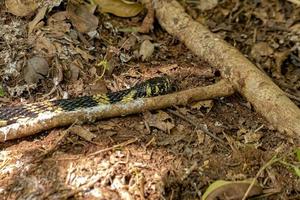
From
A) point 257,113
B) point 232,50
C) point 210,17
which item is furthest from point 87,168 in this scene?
point 210,17

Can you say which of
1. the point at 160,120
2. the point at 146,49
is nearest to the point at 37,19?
the point at 146,49

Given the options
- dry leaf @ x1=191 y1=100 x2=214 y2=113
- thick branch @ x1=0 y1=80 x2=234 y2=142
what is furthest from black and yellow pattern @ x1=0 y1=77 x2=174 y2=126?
dry leaf @ x1=191 y1=100 x2=214 y2=113

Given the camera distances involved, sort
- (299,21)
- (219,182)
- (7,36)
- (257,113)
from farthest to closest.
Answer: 1. (299,21)
2. (7,36)
3. (257,113)
4. (219,182)

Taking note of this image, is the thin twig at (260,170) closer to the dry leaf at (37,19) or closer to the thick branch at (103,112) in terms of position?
the thick branch at (103,112)

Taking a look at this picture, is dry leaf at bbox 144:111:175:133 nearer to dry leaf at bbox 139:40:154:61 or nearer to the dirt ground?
the dirt ground

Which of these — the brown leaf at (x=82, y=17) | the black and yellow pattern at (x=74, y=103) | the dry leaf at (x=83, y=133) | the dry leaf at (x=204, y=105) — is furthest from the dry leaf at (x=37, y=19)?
the dry leaf at (x=204, y=105)

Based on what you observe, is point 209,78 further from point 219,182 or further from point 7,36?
point 7,36

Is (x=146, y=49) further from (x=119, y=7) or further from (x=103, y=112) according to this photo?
(x=103, y=112)
